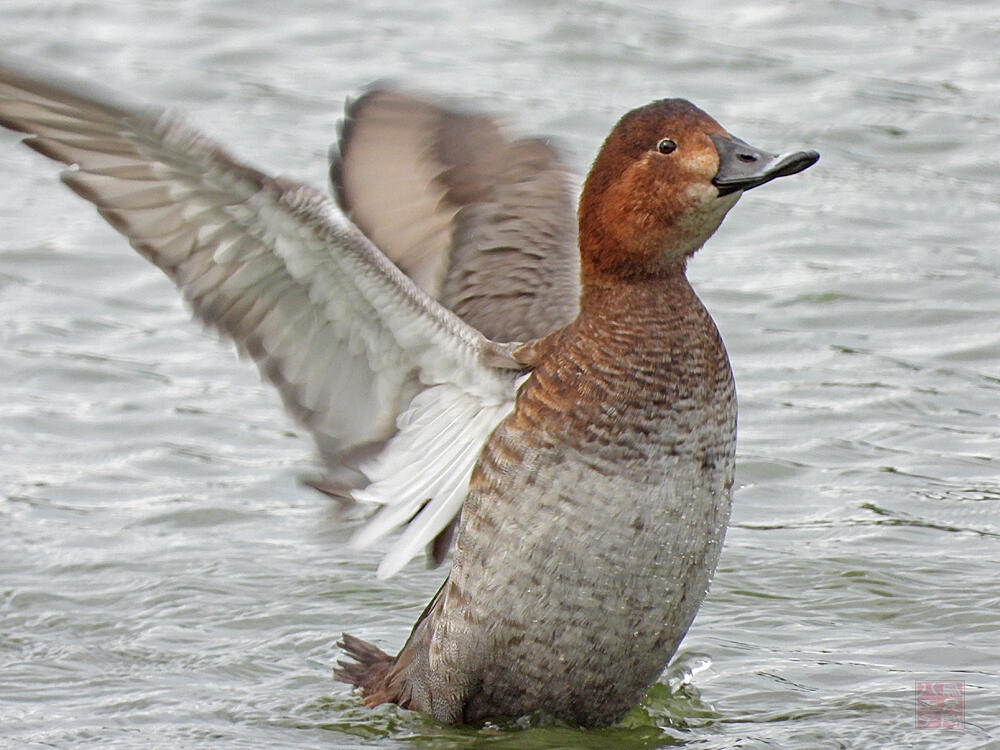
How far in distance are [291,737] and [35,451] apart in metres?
2.72

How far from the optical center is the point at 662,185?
5.14 m

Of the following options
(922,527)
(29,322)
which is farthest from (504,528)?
(29,322)

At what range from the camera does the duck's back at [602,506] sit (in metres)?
5.01

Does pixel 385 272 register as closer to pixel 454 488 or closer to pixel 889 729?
pixel 454 488

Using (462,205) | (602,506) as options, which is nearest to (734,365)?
(462,205)

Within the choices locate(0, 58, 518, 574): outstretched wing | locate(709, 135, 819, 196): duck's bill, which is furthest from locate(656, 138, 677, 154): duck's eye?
locate(0, 58, 518, 574): outstretched wing

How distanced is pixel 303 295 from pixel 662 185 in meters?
1.03

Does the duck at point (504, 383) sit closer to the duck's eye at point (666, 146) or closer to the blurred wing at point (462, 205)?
the duck's eye at point (666, 146)

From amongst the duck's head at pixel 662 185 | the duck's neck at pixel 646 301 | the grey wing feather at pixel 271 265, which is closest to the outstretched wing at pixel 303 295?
the grey wing feather at pixel 271 265

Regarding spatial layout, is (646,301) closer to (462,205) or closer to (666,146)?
(666,146)

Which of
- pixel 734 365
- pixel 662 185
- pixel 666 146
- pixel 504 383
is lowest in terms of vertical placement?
pixel 734 365

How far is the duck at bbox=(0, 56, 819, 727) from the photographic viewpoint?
494 centimetres

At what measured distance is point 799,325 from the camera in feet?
28.8

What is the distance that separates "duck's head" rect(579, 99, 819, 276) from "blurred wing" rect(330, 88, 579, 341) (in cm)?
85
